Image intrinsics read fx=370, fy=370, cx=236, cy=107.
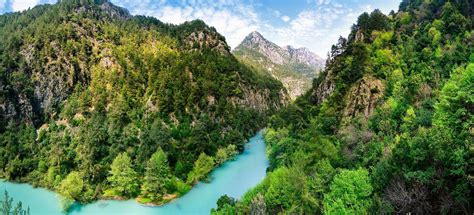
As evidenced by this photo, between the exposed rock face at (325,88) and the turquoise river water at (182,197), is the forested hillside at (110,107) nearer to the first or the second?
the turquoise river water at (182,197)

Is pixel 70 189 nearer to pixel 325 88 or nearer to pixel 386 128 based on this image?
pixel 386 128

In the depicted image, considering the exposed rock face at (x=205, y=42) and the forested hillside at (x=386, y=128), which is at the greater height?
the exposed rock face at (x=205, y=42)

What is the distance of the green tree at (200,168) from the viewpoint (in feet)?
266

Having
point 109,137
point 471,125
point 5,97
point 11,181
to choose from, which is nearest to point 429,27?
point 471,125

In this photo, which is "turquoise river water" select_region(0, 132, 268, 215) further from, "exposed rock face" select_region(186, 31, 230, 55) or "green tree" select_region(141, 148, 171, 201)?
"exposed rock face" select_region(186, 31, 230, 55)

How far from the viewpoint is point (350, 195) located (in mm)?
36594

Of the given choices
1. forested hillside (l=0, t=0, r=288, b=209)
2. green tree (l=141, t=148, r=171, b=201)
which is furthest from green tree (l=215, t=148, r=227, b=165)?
green tree (l=141, t=148, r=171, b=201)

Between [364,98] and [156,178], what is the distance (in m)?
42.4

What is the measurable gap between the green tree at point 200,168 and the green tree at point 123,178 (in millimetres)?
12576

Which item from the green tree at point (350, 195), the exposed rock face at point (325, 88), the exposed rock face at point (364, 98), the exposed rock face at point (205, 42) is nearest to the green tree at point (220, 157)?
the exposed rock face at point (325, 88)

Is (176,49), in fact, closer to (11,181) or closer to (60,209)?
(11,181)

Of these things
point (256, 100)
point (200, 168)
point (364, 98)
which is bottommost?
point (200, 168)

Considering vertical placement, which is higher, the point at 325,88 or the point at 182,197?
the point at 325,88

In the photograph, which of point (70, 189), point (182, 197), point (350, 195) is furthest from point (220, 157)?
point (350, 195)
